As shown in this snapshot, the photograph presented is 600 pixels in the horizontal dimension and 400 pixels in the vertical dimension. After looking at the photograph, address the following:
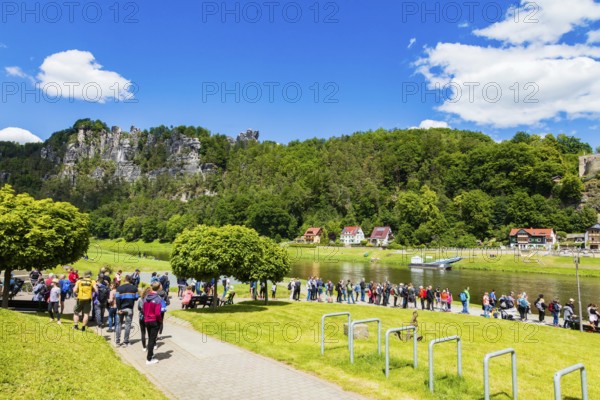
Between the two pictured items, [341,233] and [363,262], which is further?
[341,233]

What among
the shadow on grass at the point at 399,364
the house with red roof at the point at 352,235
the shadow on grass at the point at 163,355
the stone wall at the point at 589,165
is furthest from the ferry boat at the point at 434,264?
the stone wall at the point at 589,165

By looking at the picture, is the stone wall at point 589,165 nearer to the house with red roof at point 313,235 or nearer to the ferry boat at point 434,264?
the ferry boat at point 434,264

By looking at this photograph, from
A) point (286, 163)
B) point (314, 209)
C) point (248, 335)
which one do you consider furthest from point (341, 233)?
point (248, 335)

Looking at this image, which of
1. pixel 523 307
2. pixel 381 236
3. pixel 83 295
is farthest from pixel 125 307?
pixel 381 236

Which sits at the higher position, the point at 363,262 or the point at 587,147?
the point at 587,147

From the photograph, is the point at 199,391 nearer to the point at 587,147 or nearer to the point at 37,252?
the point at 37,252

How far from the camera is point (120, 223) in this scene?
162375 millimetres

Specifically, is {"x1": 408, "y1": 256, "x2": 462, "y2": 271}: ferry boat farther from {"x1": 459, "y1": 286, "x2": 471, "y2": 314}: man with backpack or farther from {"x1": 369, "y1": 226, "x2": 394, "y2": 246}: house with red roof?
{"x1": 459, "y1": 286, "x2": 471, "y2": 314}: man with backpack

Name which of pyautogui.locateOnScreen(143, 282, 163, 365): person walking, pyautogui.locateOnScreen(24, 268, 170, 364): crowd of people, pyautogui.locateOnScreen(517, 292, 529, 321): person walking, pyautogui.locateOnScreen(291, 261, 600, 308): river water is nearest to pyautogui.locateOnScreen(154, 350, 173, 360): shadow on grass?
pyautogui.locateOnScreen(24, 268, 170, 364): crowd of people

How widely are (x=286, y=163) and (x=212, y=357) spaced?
171141 millimetres

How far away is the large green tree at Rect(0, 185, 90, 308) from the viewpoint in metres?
15.5

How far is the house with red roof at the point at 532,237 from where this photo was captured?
96069 mm

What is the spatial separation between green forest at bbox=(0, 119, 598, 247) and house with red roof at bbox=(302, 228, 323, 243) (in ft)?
9.96

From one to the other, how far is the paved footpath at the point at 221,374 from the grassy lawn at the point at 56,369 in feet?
2.79
